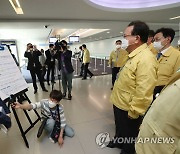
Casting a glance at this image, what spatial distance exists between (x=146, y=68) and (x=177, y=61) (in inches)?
36.3

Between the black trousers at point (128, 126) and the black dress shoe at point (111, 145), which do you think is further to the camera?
the black dress shoe at point (111, 145)

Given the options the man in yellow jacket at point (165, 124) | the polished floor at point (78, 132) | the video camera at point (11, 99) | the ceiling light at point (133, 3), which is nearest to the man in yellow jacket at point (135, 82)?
the polished floor at point (78, 132)

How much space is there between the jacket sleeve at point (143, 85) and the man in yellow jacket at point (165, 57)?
2.31 feet

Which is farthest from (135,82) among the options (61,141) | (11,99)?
(11,99)

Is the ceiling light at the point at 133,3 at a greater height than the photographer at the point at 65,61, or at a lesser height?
greater

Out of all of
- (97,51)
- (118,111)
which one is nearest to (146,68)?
(118,111)

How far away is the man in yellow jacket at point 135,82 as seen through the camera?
4.42ft

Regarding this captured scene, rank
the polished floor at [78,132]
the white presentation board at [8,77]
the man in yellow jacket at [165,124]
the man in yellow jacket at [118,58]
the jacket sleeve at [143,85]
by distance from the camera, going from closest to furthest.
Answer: the man in yellow jacket at [165,124]
the jacket sleeve at [143,85]
the white presentation board at [8,77]
the polished floor at [78,132]
the man in yellow jacket at [118,58]

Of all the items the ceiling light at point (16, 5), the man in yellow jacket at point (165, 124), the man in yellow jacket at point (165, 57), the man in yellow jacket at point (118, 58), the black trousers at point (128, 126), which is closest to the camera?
the man in yellow jacket at point (165, 124)

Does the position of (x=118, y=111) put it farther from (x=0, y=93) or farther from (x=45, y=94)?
(x=45, y=94)

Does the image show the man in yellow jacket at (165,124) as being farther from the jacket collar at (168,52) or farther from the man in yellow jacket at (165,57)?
the jacket collar at (168,52)

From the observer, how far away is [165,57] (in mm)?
2049

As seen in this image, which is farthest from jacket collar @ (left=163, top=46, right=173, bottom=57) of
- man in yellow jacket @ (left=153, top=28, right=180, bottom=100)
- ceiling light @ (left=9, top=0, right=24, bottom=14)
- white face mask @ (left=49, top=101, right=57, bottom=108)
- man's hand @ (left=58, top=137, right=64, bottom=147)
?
ceiling light @ (left=9, top=0, right=24, bottom=14)

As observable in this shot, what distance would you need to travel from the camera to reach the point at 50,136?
81.4 inches
